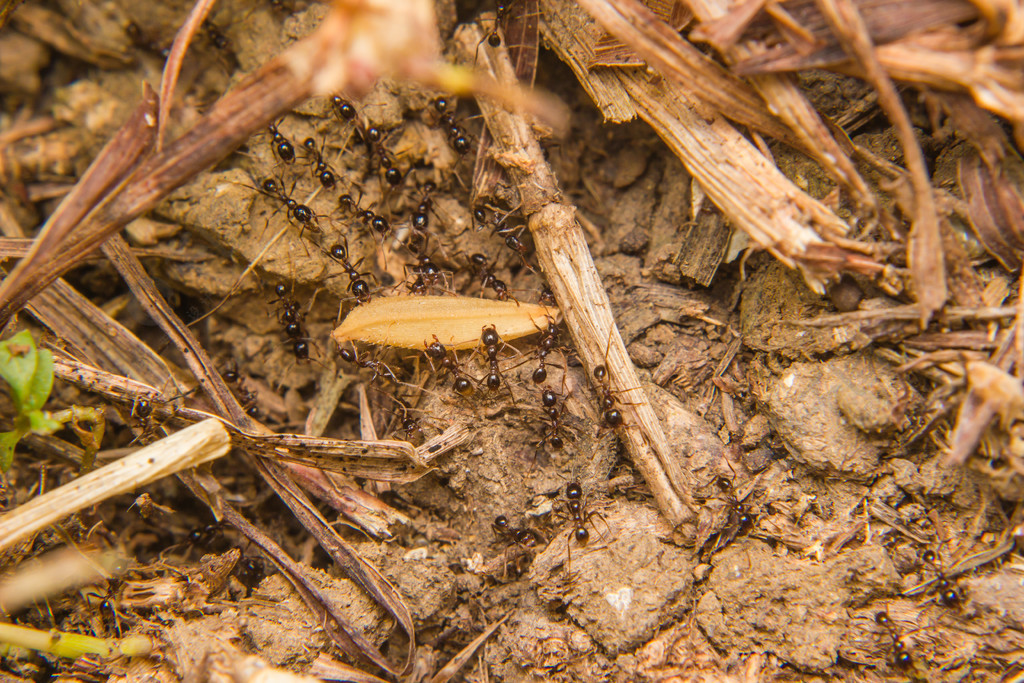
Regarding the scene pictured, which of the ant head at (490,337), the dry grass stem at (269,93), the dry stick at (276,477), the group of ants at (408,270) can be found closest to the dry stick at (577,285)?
the group of ants at (408,270)

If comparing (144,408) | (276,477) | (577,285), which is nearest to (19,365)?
(144,408)

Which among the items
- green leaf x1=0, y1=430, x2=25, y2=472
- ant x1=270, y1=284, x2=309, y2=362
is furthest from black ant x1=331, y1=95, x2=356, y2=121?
green leaf x1=0, y1=430, x2=25, y2=472

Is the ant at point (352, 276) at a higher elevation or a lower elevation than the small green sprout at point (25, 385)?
lower

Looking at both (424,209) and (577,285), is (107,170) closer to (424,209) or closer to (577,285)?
(424,209)

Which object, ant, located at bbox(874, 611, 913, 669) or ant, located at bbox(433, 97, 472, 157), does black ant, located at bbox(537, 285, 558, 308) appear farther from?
ant, located at bbox(874, 611, 913, 669)

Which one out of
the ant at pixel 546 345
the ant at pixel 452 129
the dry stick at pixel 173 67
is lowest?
the ant at pixel 546 345

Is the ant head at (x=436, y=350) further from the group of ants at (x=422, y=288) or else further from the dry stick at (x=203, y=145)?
the dry stick at (x=203, y=145)

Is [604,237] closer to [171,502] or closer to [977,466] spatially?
[977,466]
